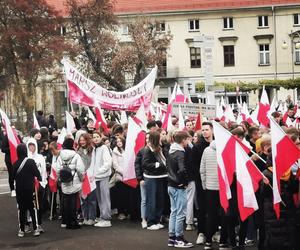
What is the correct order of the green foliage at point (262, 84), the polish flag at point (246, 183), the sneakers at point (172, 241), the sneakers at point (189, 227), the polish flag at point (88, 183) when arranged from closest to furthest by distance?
the polish flag at point (246, 183) → the sneakers at point (172, 241) → the sneakers at point (189, 227) → the polish flag at point (88, 183) → the green foliage at point (262, 84)

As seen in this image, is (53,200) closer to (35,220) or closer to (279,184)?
(35,220)

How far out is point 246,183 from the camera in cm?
806

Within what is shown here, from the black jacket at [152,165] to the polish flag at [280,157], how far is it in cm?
341

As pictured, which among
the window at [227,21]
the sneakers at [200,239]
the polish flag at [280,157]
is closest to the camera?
the polish flag at [280,157]

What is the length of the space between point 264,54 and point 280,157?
54868mm

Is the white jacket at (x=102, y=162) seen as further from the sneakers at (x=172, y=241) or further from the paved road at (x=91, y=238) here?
the sneakers at (x=172, y=241)

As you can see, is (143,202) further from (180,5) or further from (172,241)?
(180,5)

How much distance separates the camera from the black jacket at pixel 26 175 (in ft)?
34.0

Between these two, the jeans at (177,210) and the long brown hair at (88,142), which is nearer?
the jeans at (177,210)

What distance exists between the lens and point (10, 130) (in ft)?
38.0

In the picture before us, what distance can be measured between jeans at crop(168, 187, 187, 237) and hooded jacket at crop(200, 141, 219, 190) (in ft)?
1.66

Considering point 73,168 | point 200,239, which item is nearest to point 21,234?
point 73,168

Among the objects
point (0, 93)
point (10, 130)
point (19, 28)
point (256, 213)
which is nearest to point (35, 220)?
point (10, 130)

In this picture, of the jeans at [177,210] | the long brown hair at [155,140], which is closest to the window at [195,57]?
the long brown hair at [155,140]
